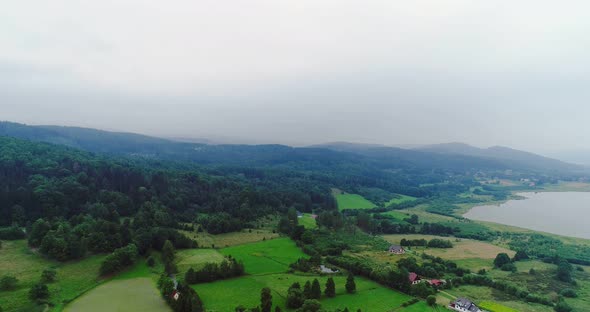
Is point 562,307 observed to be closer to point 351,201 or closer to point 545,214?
point 351,201

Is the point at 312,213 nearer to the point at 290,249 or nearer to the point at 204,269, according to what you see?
the point at 290,249

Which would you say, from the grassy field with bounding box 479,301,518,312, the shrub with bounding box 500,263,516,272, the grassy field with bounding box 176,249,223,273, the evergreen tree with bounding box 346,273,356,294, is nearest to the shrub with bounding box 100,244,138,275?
the grassy field with bounding box 176,249,223,273

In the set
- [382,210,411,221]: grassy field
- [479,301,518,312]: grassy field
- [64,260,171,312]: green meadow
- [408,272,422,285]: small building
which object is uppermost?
[408,272,422,285]: small building

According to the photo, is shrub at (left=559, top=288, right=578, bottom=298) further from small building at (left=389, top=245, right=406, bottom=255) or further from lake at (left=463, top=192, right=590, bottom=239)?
lake at (left=463, top=192, right=590, bottom=239)

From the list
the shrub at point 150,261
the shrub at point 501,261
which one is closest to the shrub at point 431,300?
the shrub at point 501,261

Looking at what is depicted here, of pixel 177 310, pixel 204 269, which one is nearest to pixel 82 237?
pixel 204 269

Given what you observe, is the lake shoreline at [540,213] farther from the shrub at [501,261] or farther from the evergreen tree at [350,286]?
the evergreen tree at [350,286]
